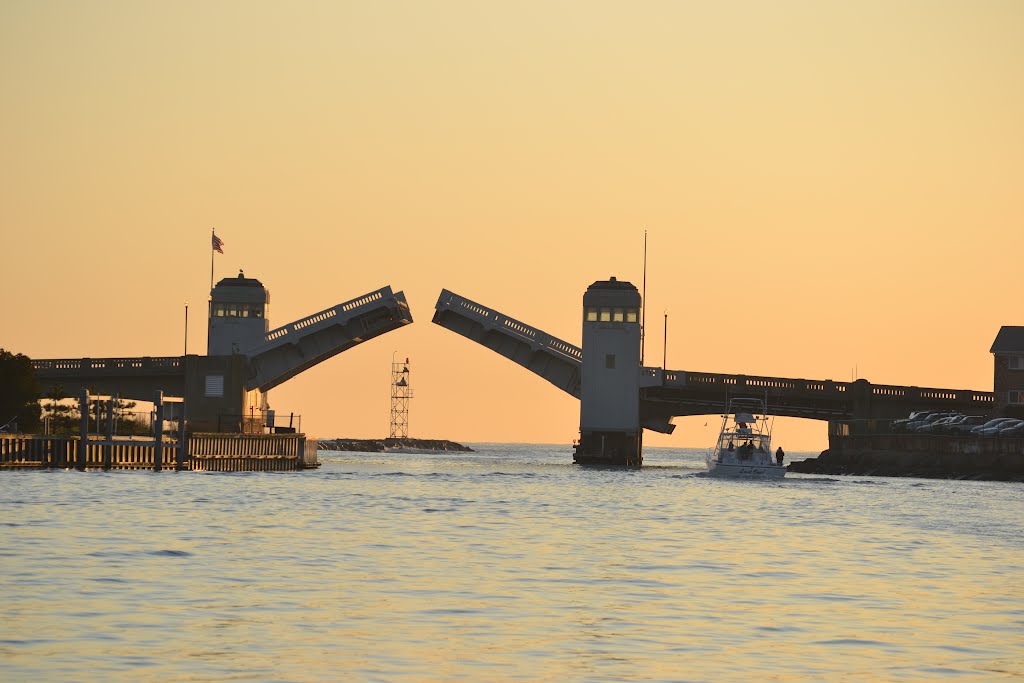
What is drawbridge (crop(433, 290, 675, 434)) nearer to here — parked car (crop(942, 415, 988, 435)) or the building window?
the building window

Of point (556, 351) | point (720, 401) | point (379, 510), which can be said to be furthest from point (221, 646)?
point (720, 401)

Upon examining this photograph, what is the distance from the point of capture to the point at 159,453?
74.9m

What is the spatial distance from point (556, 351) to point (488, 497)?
1614 inches

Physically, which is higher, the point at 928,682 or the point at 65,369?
the point at 65,369

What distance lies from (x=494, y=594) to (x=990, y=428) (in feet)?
236

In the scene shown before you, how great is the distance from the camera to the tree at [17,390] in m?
88.8

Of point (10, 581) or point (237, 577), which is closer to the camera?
point (10, 581)

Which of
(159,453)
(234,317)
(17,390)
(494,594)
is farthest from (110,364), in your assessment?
(494,594)

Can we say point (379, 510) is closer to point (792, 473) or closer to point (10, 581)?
point (10, 581)

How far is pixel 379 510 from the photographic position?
45875 mm

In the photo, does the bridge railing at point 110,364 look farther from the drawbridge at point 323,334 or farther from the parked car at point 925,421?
the parked car at point 925,421

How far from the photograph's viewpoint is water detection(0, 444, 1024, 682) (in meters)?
18.1

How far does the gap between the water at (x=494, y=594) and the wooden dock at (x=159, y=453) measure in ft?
79.6

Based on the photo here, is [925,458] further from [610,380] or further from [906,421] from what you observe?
[610,380]
